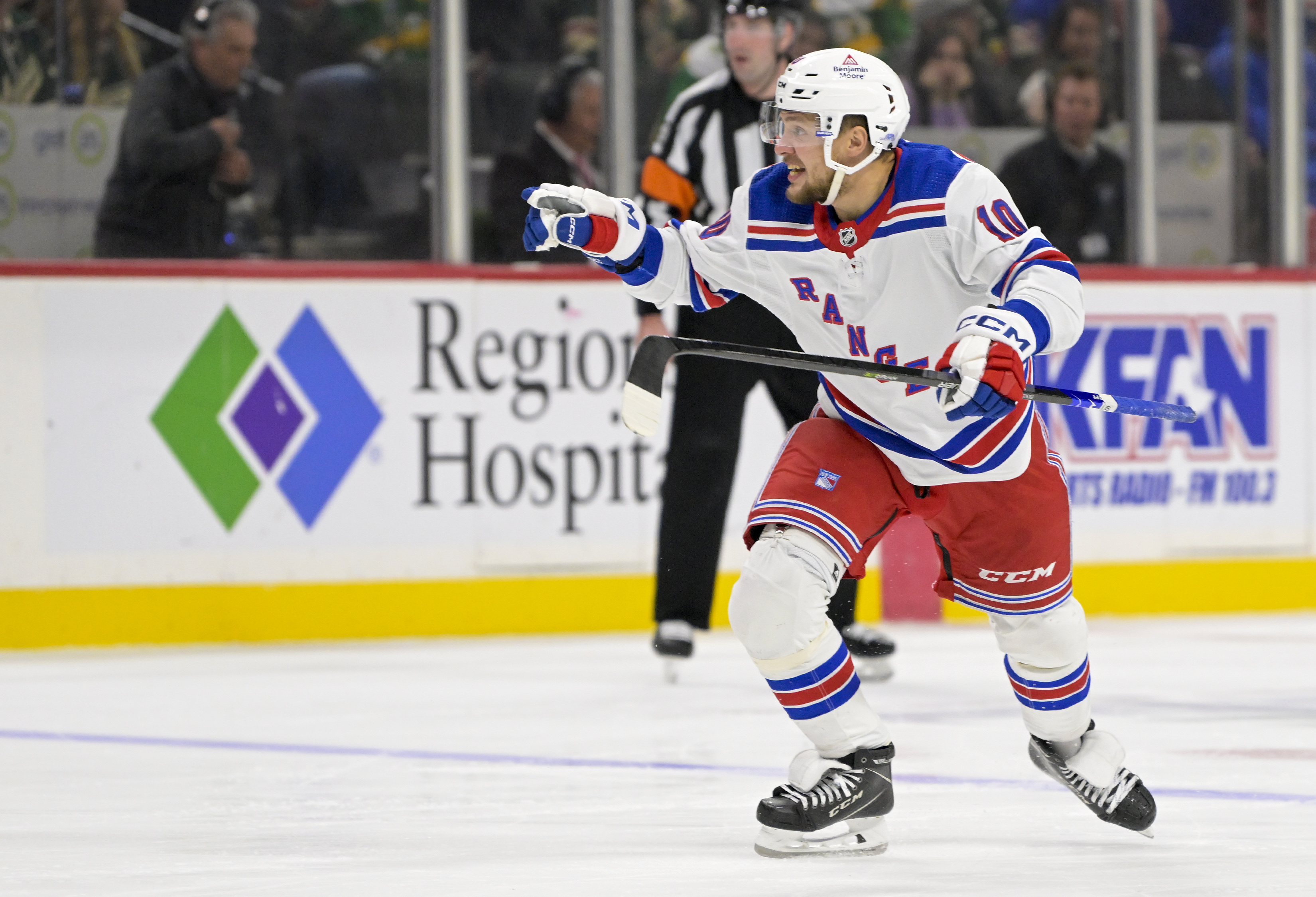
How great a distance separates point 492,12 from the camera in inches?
240

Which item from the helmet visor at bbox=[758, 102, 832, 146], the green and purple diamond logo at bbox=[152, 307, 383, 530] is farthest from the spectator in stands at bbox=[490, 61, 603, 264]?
the helmet visor at bbox=[758, 102, 832, 146]

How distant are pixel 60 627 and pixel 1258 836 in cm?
353

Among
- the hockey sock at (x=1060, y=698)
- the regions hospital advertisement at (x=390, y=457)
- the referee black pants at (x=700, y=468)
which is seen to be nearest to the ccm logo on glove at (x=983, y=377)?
the hockey sock at (x=1060, y=698)

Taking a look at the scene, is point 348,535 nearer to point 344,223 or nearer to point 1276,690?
point 344,223

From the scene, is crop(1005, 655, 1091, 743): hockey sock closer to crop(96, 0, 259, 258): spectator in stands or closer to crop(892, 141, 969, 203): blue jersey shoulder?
crop(892, 141, 969, 203): blue jersey shoulder

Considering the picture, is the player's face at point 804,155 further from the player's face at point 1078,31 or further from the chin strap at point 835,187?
the player's face at point 1078,31

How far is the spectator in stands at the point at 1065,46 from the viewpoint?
665cm

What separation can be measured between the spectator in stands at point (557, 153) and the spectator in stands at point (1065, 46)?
146 cm

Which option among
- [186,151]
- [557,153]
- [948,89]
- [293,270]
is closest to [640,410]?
[293,270]

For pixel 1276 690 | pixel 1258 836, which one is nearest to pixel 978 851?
pixel 1258 836

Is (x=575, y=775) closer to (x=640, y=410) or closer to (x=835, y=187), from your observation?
(x=640, y=410)

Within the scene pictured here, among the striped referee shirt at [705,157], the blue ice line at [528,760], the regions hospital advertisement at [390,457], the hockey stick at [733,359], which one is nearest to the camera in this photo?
the hockey stick at [733,359]

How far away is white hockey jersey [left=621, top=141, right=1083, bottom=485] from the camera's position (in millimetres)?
2764

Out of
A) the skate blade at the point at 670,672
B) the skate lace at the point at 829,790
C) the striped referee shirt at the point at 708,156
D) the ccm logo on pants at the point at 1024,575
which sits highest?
the striped referee shirt at the point at 708,156
